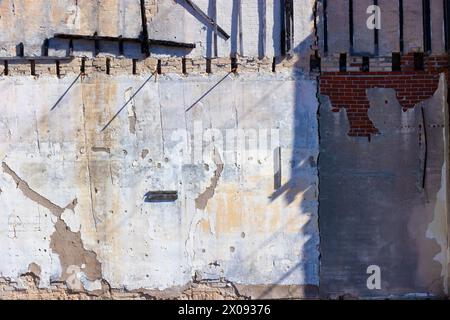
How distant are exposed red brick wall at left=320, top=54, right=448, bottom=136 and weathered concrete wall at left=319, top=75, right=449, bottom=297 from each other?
0.08m

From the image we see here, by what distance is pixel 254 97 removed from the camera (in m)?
9.65

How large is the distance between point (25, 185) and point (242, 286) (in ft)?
10.8

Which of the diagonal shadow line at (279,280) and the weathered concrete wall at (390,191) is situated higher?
the weathered concrete wall at (390,191)

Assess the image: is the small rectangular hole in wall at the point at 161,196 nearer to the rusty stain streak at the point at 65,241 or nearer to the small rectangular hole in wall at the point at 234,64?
the rusty stain streak at the point at 65,241

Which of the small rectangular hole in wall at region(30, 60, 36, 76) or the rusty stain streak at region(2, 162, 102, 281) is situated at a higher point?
the small rectangular hole in wall at region(30, 60, 36, 76)

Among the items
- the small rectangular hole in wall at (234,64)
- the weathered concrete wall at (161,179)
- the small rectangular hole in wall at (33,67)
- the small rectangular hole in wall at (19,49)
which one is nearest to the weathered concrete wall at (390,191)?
the weathered concrete wall at (161,179)

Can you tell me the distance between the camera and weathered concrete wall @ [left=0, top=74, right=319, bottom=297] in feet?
31.6

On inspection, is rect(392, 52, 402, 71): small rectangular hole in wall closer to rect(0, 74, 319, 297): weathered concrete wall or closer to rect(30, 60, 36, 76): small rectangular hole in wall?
rect(0, 74, 319, 297): weathered concrete wall

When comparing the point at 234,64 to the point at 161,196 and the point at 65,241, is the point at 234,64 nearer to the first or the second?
the point at 161,196

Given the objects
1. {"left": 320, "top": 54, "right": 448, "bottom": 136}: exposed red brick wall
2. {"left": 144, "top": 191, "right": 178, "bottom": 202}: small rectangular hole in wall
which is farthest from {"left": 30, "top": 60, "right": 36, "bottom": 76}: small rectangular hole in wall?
{"left": 320, "top": 54, "right": 448, "bottom": 136}: exposed red brick wall

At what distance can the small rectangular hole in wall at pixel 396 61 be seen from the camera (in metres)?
9.66

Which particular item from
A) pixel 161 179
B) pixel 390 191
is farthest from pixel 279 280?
pixel 161 179

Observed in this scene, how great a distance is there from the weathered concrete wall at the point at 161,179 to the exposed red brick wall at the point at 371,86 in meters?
0.35

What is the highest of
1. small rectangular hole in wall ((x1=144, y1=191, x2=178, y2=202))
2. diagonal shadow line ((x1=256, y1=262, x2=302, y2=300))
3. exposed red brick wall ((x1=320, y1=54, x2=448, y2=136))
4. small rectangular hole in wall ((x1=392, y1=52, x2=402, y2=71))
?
small rectangular hole in wall ((x1=392, y1=52, x2=402, y2=71))
